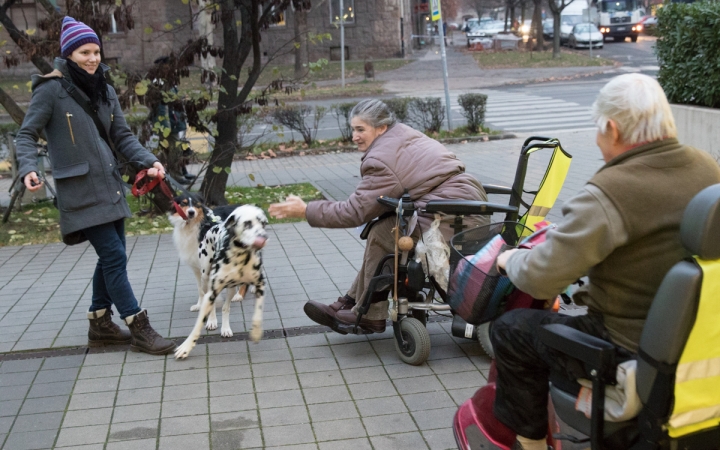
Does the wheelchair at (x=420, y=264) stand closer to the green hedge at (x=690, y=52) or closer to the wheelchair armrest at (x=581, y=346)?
the wheelchair armrest at (x=581, y=346)

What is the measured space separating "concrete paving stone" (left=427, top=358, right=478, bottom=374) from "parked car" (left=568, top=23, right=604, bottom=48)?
42587 millimetres

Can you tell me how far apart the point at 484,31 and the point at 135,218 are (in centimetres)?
5089

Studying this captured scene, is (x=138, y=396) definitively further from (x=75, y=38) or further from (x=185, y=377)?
(x=75, y=38)

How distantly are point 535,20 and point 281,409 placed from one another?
43082 mm

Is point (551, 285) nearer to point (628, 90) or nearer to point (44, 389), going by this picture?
point (628, 90)

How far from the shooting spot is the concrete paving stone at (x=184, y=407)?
4281 millimetres

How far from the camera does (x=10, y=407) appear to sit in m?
4.47

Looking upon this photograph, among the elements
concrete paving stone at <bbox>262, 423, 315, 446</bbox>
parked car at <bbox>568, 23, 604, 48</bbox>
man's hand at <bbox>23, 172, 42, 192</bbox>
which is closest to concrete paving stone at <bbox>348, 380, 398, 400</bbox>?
concrete paving stone at <bbox>262, 423, 315, 446</bbox>

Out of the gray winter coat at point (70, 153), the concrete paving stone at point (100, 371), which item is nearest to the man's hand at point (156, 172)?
the gray winter coat at point (70, 153)

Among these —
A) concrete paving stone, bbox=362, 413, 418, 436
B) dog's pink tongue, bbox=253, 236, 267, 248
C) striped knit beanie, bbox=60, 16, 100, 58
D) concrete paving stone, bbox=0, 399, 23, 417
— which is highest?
striped knit beanie, bbox=60, 16, 100, 58

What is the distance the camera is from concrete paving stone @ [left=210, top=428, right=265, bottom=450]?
12.7 feet

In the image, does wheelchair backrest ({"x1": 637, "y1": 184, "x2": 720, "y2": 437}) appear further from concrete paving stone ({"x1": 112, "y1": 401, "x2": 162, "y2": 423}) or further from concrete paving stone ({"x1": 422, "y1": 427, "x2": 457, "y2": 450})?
concrete paving stone ({"x1": 112, "y1": 401, "x2": 162, "y2": 423})

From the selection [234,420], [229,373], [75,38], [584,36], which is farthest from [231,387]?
[584,36]

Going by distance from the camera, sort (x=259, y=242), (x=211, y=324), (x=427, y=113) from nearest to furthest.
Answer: (x=259, y=242)
(x=211, y=324)
(x=427, y=113)
